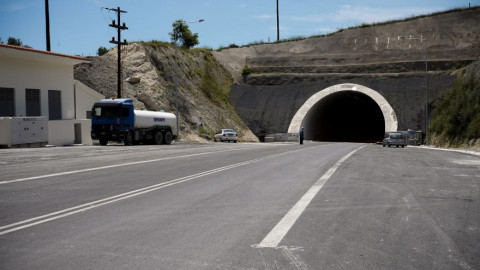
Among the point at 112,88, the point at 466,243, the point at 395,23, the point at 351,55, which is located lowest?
the point at 466,243

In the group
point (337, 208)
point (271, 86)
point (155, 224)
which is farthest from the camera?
point (271, 86)

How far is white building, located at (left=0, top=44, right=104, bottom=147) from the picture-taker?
32188 millimetres

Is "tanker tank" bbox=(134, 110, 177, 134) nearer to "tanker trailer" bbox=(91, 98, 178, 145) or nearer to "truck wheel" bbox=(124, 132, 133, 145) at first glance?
"tanker trailer" bbox=(91, 98, 178, 145)

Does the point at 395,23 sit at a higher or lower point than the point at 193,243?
higher

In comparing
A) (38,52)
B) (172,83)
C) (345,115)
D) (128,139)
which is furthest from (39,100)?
(345,115)

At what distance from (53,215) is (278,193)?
14.9ft

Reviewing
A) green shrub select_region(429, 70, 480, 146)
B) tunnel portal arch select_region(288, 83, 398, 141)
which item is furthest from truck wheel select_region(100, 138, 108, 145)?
green shrub select_region(429, 70, 480, 146)

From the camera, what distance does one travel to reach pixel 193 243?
599cm

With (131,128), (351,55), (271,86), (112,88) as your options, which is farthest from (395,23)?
(131,128)

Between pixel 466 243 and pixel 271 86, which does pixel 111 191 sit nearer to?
pixel 466 243

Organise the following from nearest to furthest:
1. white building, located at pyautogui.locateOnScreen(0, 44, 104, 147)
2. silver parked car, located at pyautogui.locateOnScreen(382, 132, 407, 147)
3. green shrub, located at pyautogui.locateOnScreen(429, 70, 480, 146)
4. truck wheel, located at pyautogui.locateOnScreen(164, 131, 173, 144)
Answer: white building, located at pyautogui.locateOnScreen(0, 44, 104, 147), green shrub, located at pyautogui.locateOnScreen(429, 70, 480, 146), truck wheel, located at pyautogui.locateOnScreen(164, 131, 173, 144), silver parked car, located at pyautogui.locateOnScreen(382, 132, 407, 147)

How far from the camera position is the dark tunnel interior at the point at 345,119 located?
201 feet

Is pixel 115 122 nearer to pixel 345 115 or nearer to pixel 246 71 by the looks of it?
pixel 246 71

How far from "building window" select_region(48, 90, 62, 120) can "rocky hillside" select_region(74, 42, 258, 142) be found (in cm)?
991
